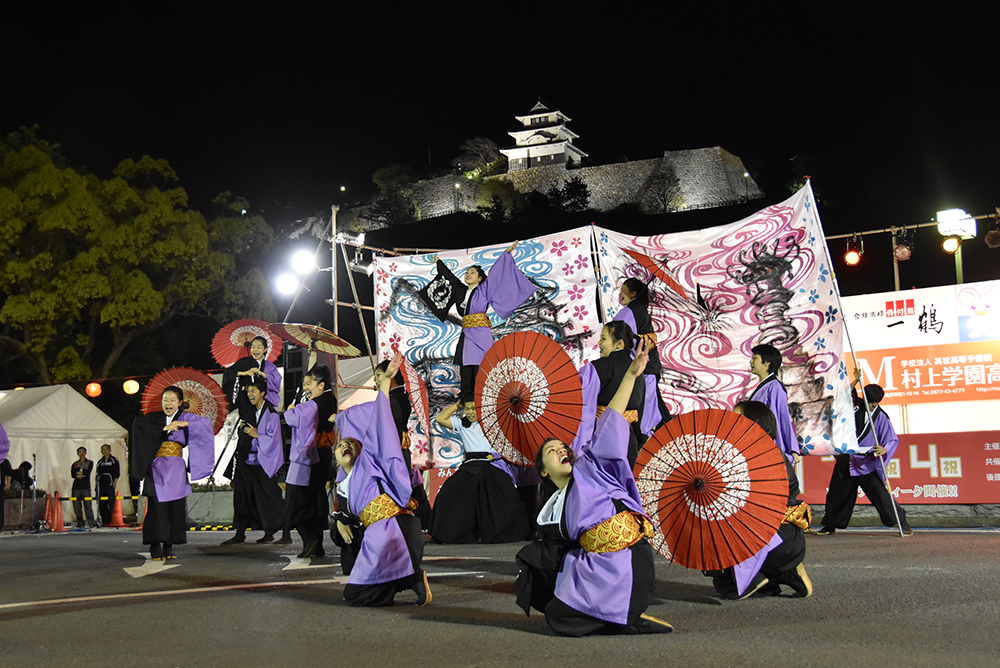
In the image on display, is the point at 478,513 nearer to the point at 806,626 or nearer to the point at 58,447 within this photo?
the point at 806,626

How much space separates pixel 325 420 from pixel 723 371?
4103mm

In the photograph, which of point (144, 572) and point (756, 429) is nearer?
point (756, 429)

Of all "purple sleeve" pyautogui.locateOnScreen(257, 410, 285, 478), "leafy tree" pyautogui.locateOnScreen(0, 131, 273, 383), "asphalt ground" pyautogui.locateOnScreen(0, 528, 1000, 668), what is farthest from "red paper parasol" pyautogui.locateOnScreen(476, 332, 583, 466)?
"leafy tree" pyautogui.locateOnScreen(0, 131, 273, 383)

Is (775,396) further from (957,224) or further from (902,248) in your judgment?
(957,224)

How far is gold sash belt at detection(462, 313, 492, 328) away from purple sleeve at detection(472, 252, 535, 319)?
96mm

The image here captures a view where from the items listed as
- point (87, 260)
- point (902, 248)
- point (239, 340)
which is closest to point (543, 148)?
point (87, 260)

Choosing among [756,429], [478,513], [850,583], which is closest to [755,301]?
[478,513]

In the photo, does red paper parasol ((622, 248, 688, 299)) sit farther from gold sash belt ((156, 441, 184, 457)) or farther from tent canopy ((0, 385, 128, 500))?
tent canopy ((0, 385, 128, 500))

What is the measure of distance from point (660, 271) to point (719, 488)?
544 centimetres

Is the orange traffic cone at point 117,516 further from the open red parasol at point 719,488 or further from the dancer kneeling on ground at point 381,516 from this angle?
the open red parasol at point 719,488

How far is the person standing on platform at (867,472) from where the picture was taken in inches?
360

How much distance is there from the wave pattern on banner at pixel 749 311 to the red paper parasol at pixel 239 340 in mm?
3919

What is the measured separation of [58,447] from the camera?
51.5ft

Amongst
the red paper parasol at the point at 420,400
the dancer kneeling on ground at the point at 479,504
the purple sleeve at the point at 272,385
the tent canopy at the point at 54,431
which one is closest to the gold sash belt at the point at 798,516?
the dancer kneeling on ground at the point at 479,504
